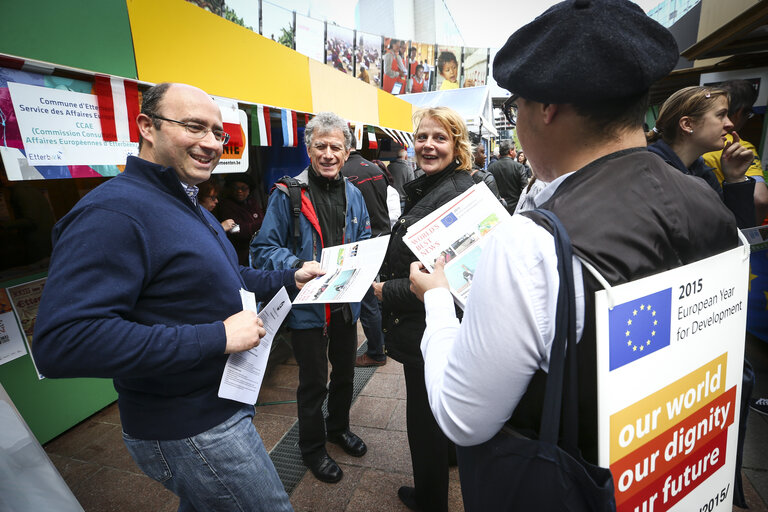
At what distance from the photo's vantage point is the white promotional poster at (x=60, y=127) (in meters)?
1.95

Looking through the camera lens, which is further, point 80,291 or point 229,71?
point 229,71

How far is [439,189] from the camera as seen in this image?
6.31 ft

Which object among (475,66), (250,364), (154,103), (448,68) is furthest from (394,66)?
(250,364)

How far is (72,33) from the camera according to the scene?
7.68ft

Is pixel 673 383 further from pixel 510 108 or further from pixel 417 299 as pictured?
pixel 417 299

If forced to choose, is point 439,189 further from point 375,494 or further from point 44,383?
point 44,383

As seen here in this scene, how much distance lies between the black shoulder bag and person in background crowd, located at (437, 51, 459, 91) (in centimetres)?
3585

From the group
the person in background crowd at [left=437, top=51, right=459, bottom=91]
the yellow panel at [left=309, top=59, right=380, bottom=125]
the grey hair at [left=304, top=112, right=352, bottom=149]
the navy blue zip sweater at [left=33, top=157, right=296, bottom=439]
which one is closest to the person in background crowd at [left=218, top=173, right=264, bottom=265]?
the yellow panel at [left=309, top=59, right=380, bottom=125]

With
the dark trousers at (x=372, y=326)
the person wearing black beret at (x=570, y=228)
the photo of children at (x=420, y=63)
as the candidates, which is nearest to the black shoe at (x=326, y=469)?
the dark trousers at (x=372, y=326)

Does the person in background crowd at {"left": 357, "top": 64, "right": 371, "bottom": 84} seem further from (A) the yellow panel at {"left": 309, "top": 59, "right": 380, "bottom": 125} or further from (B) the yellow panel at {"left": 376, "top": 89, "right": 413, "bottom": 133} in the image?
(A) the yellow panel at {"left": 309, "top": 59, "right": 380, "bottom": 125}

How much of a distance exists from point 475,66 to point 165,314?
37.5 meters

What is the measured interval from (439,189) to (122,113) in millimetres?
2137

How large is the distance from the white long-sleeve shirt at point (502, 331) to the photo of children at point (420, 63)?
113 feet

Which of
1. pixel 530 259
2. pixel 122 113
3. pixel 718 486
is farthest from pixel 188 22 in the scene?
pixel 718 486
